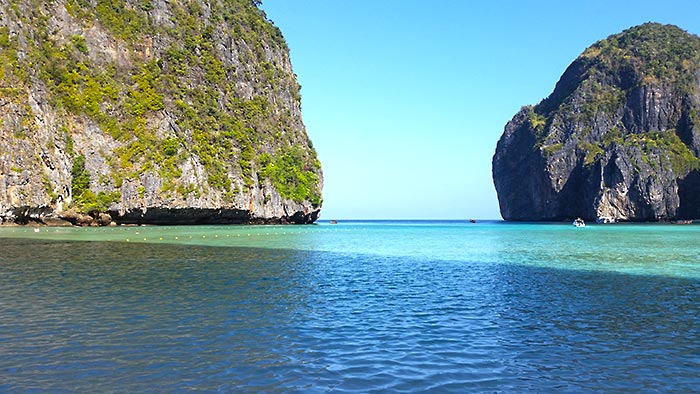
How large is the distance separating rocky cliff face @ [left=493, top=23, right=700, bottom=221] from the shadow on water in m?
145

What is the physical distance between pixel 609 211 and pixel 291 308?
154941 mm

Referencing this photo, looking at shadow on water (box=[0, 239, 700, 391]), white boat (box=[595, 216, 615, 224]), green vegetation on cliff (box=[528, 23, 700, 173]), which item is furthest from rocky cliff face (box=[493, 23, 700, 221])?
shadow on water (box=[0, 239, 700, 391])

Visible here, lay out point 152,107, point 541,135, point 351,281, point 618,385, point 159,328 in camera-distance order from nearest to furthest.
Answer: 1. point 618,385
2. point 159,328
3. point 351,281
4. point 152,107
5. point 541,135

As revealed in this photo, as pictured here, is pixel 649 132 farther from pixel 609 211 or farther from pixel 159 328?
pixel 159 328

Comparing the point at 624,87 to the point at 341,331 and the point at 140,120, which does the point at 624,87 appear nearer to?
the point at 140,120

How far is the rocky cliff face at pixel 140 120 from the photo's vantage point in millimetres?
69688

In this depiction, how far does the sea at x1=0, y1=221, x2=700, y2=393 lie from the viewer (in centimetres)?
845

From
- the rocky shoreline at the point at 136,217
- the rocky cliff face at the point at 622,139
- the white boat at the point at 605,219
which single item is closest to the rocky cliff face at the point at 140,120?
the rocky shoreline at the point at 136,217

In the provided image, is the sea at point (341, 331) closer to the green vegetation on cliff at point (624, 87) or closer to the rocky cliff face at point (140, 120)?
the rocky cliff face at point (140, 120)

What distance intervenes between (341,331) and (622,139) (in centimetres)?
17684

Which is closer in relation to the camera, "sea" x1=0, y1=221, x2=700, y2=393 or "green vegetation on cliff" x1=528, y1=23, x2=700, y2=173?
"sea" x1=0, y1=221, x2=700, y2=393

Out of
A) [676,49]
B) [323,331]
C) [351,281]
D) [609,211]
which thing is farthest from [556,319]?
[676,49]

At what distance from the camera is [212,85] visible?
323 ft

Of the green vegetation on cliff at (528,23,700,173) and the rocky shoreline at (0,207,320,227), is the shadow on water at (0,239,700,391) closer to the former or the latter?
the rocky shoreline at (0,207,320,227)
